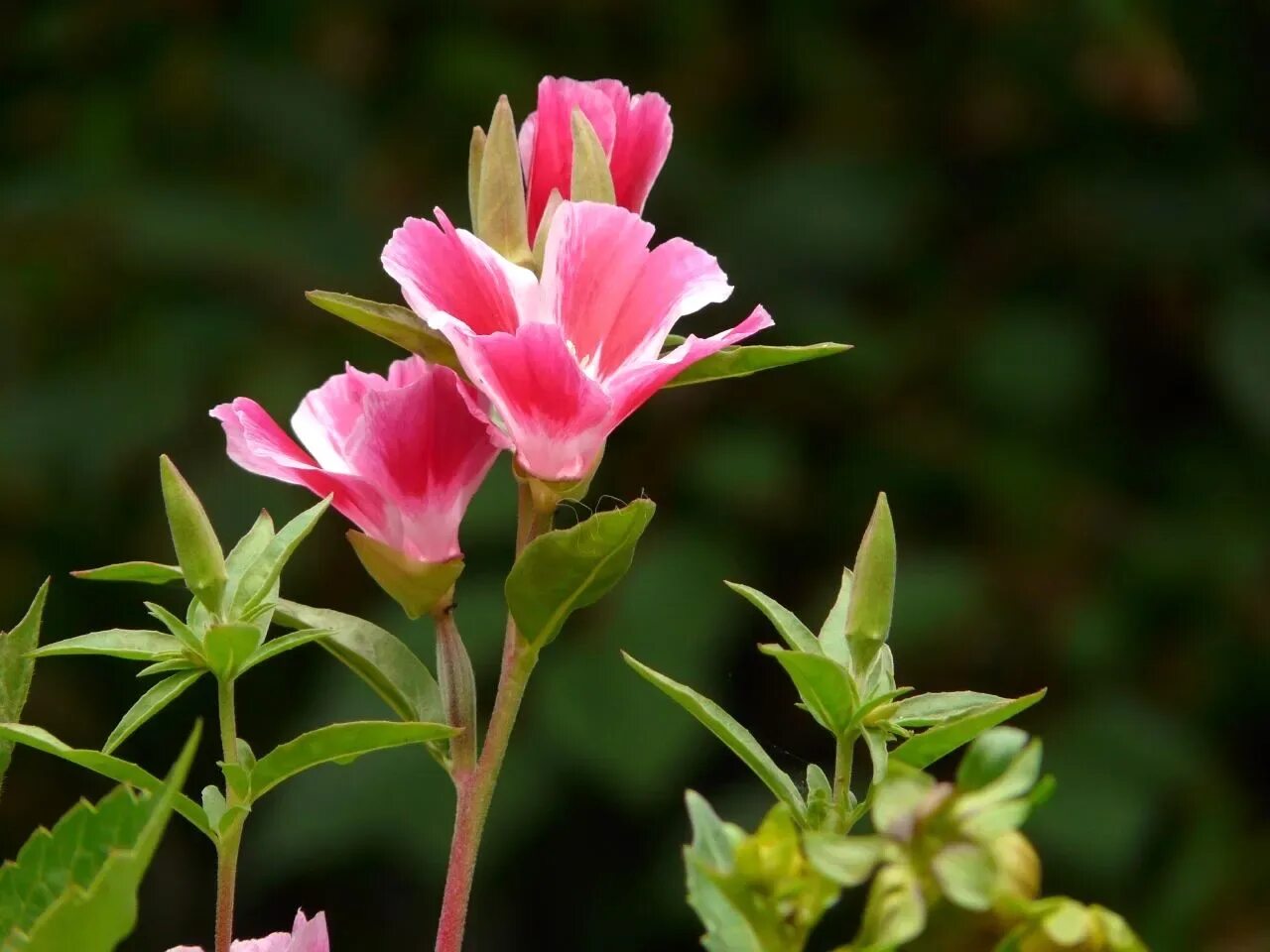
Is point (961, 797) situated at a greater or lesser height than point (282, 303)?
greater

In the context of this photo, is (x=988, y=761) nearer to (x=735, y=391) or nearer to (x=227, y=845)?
(x=227, y=845)

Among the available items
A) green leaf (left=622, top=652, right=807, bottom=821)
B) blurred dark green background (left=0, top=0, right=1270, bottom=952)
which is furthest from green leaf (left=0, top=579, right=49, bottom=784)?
blurred dark green background (left=0, top=0, right=1270, bottom=952)

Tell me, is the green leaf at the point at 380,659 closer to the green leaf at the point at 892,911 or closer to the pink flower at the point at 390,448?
the pink flower at the point at 390,448

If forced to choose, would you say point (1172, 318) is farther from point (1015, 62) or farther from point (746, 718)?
point (746, 718)

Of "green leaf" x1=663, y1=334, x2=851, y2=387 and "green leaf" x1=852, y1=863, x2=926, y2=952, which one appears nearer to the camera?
"green leaf" x1=852, y1=863, x2=926, y2=952

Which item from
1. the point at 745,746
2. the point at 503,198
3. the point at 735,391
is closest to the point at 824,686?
the point at 745,746

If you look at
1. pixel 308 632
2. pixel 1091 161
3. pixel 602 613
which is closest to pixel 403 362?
pixel 308 632

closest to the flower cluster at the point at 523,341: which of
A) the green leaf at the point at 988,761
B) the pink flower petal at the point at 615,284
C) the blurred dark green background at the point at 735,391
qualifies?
the pink flower petal at the point at 615,284

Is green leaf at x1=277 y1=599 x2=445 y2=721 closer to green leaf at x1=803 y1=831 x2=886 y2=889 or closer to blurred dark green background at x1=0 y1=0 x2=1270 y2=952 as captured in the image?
green leaf at x1=803 y1=831 x2=886 y2=889
